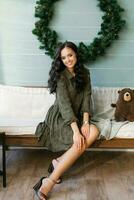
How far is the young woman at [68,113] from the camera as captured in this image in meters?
2.37

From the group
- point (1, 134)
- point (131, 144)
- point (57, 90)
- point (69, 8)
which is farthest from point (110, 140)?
point (69, 8)

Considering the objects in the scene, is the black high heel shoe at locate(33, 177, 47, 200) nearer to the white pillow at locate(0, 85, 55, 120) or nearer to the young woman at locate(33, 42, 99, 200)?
the young woman at locate(33, 42, 99, 200)

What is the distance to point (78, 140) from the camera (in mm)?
2346

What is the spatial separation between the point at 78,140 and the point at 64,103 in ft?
1.07

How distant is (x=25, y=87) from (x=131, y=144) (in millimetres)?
1277

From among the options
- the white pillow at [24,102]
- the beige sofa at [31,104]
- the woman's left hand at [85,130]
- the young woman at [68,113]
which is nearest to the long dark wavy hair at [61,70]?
the young woman at [68,113]

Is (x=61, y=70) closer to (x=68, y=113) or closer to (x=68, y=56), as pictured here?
(x=68, y=56)

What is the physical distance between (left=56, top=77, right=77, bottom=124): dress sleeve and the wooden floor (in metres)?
0.52

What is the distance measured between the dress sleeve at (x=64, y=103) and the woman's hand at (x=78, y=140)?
12 cm

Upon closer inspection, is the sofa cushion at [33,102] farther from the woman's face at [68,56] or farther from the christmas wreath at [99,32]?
the woman's face at [68,56]

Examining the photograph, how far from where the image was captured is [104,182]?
8.22 feet

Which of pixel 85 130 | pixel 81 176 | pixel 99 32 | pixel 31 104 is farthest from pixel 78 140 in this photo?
pixel 99 32

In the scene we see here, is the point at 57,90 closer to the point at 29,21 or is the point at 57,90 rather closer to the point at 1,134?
the point at 1,134

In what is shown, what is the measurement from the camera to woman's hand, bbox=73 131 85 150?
234 cm
